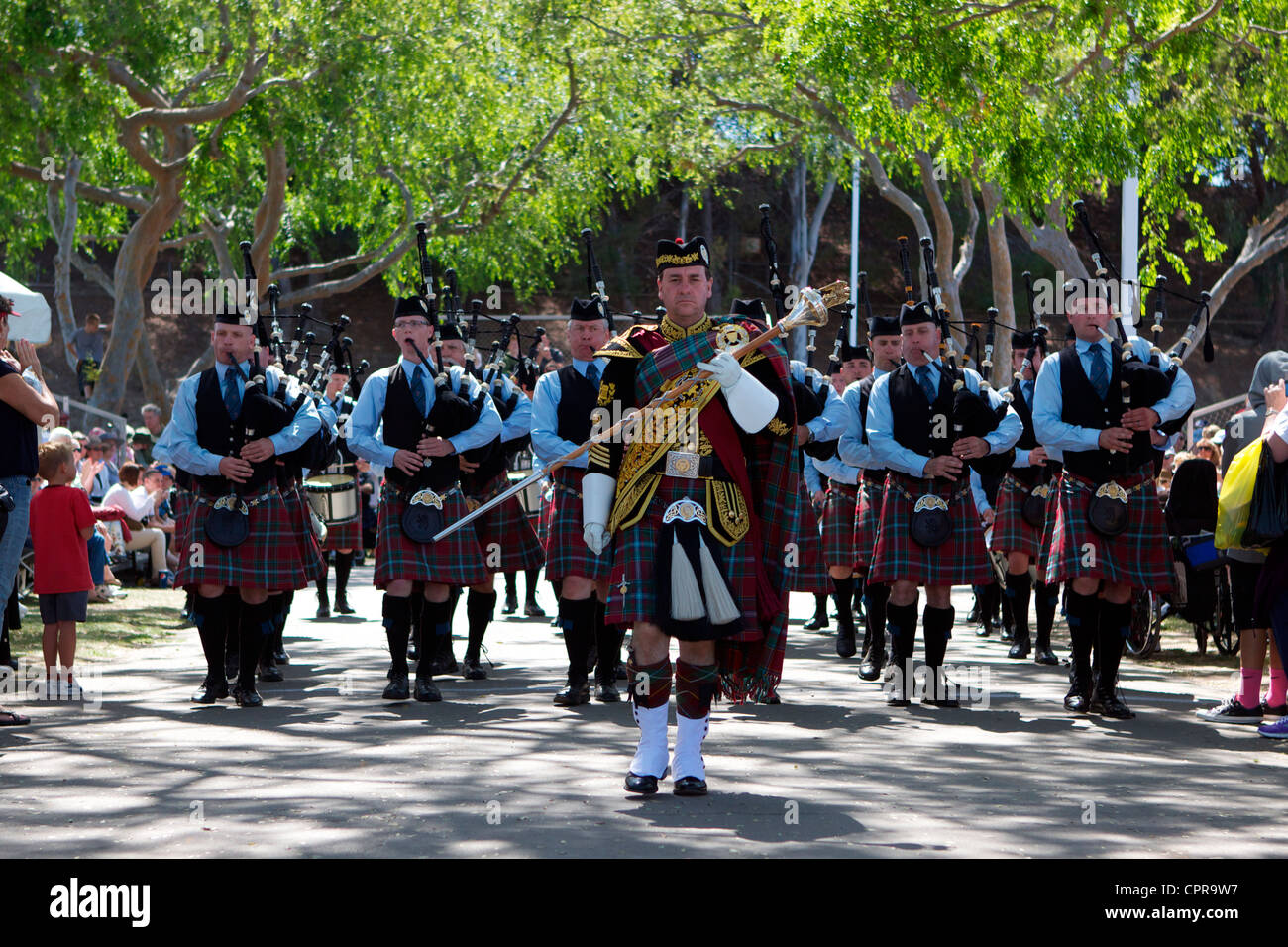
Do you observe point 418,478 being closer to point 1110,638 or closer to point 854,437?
point 854,437

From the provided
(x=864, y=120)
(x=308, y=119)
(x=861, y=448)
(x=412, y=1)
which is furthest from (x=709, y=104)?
(x=861, y=448)

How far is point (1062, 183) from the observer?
40.2ft

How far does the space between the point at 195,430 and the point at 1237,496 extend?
4.77 meters

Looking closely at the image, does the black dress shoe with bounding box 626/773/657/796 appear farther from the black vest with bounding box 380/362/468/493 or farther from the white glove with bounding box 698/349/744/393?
the black vest with bounding box 380/362/468/493

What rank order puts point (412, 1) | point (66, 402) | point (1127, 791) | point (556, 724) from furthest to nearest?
point (66, 402) < point (412, 1) < point (556, 724) < point (1127, 791)

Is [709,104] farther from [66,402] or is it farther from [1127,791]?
[1127,791]

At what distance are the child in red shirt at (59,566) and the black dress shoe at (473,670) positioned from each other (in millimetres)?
2049

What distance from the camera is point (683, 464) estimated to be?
221 inches

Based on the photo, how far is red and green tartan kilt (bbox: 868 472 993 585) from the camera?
789 centimetres

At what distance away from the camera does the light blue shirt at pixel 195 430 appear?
303 inches

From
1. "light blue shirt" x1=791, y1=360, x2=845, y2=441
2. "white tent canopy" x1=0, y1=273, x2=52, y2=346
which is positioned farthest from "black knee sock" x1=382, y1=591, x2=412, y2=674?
"white tent canopy" x1=0, y1=273, x2=52, y2=346

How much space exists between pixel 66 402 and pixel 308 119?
589 cm

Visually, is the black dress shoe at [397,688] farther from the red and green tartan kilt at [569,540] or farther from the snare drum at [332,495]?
the snare drum at [332,495]

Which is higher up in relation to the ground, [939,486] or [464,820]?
[939,486]
